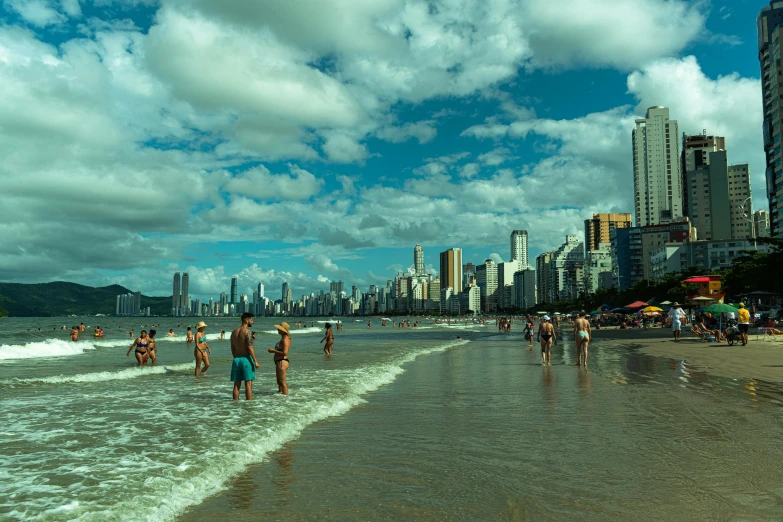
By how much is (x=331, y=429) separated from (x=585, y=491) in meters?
4.59

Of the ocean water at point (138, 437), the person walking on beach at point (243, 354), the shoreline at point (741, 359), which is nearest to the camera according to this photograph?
the ocean water at point (138, 437)

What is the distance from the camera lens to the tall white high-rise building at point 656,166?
185250 mm

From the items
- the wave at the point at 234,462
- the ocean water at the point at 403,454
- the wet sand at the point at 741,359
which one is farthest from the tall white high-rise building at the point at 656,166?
the wave at the point at 234,462

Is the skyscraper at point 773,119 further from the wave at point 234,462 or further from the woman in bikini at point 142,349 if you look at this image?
the wave at point 234,462

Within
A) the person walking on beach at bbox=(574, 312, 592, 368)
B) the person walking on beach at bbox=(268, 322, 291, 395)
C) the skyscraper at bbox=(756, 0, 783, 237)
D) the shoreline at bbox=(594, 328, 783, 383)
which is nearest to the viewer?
the person walking on beach at bbox=(268, 322, 291, 395)

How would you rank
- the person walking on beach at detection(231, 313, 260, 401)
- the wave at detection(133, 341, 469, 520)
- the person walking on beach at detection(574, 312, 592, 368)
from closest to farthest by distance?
the wave at detection(133, 341, 469, 520)
the person walking on beach at detection(231, 313, 260, 401)
the person walking on beach at detection(574, 312, 592, 368)

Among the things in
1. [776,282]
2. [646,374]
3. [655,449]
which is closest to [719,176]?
[776,282]

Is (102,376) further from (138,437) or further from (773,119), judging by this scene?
(773,119)

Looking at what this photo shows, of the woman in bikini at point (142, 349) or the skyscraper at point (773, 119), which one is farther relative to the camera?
the skyscraper at point (773, 119)

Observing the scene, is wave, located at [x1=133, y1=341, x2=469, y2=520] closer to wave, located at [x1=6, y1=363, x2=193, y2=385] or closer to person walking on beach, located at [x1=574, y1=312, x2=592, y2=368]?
person walking on beach, located at [x1=574, y1=312, x2=592, y2=368]

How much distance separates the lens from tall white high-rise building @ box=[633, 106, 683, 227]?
18525 centimetres

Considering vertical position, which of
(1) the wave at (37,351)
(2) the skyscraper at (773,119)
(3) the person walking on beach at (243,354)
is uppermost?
(2) the skyscraper at (773,119)

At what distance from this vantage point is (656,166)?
610 feet

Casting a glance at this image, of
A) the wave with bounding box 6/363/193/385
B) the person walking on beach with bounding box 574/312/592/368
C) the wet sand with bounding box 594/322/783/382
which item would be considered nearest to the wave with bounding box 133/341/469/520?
the person walking on beach with bounding box 574/312/592/368
